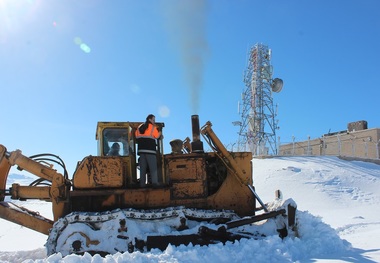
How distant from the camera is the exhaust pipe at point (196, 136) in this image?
7.78 metres

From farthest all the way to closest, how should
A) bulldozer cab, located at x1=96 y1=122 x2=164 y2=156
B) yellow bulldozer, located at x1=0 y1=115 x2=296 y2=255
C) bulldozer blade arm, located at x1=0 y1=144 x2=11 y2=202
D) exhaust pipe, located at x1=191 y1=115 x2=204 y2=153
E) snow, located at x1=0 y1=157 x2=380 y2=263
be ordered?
exhaust pipe, located at x1=191 y1=115 x2=204 y2=153 < bulldozer cab, located at x1=96 y1=122 x2=164 y2=156 < bulldozer blade arm, located at x1=0 y1=144 x2=11 y2=202 < yellow bulldozer, located at x1=0 y1=115 x2=296 y2=255 < snow, located at x1=0 y1=157 x2=380 y2=263

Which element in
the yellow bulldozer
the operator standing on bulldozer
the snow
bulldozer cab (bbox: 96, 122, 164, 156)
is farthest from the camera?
bulldozer cab (bbox: 96, 122, 164, 156)

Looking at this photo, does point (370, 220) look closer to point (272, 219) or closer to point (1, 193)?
point (272, 219)

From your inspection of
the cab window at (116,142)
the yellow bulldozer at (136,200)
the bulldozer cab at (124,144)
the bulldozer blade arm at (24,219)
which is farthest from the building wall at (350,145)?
the bulldozer blade arm at (24,219)

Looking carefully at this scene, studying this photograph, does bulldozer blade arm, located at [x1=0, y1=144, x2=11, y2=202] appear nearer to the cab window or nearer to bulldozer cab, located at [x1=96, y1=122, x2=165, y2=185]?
bulldozer cab, located at [x1=96, y1=122, x2=165, y2=185]

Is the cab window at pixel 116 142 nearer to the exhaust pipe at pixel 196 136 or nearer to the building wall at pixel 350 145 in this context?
the exhaust pipe at pixel 196 136

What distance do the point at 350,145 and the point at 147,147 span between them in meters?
27.9

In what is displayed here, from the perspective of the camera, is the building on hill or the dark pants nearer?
the dark pants

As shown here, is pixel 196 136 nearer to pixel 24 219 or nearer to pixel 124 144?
pixel 124 144

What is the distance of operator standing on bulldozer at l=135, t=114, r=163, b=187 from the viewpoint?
719 centimetres

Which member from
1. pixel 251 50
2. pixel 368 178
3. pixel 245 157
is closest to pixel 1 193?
pixel 245 157

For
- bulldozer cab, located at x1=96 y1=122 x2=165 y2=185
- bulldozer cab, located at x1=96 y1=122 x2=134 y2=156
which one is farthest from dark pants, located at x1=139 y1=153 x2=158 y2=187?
bulldozer cab, located at x1=96 y1=122 x2=134 y2=156

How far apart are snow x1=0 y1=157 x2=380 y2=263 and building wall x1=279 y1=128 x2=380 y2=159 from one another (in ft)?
21.3

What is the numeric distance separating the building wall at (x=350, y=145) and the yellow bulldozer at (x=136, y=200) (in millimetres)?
20133
